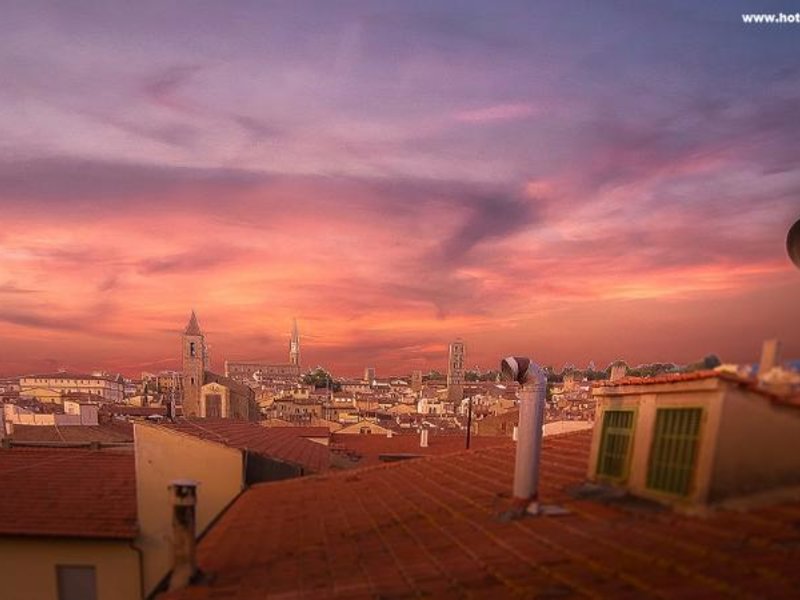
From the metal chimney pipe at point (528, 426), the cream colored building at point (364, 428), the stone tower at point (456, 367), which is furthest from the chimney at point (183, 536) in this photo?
the stone tower at point (456, 367)

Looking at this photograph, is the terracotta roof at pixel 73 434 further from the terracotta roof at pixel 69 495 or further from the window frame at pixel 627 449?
the window frame at pixel 627 449

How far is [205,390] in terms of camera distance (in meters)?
73.9

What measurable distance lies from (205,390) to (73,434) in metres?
41.3

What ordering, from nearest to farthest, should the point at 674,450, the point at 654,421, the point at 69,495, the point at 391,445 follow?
the point at 674,450 → the point at 654,421 → the point at 69,495 → the point at 391,445

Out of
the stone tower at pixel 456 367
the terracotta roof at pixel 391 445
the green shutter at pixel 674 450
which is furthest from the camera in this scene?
the stone tower at pixel 456 367

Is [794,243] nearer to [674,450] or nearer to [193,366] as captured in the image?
[674,450]

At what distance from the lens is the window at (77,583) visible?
A: 11320 mm

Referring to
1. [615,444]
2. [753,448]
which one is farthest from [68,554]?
[753,448]

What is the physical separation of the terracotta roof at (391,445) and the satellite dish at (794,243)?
22.7m

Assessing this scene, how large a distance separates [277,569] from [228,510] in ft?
Result: 15.9

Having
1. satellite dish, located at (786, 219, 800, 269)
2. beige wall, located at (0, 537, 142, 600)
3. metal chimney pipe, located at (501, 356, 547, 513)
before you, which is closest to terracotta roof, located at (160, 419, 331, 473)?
beige wall, located at (0, 537, 142, 600)

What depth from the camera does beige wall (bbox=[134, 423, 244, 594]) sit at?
38.4 feet

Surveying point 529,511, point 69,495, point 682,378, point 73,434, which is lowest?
point 73,434

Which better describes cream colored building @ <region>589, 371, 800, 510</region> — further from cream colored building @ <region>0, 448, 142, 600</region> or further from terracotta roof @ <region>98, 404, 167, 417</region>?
terracotta roof @ <region>98, 404, 167, 417</region>
